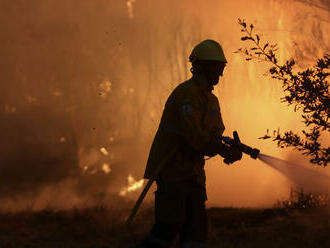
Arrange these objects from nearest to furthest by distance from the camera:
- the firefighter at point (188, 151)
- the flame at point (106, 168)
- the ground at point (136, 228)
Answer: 1. the firefighter at point (188, 151)
2. the ground at point (136, 228)
3. the flame at point (106, 168)

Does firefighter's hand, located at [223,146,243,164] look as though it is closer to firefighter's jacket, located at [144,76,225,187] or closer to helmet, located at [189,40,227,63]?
firefighter's jacket, located at [144,76,225,187]

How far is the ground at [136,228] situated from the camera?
771cm

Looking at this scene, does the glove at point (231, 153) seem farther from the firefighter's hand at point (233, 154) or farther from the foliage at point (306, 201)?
the foliage at point (306, 201)

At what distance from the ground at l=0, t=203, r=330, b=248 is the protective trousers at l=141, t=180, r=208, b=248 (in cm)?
240

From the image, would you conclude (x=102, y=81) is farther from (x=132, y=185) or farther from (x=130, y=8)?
(x=132, y=185)

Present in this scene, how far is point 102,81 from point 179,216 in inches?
302

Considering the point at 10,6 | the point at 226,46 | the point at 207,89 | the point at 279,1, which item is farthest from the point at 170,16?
the point at 207,89

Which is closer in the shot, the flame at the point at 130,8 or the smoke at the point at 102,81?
the smoke at the point at 102,81

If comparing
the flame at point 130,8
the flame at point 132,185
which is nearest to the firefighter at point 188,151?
the flame at point 132,185

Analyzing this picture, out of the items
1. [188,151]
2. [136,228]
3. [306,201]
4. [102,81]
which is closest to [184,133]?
[188,151]

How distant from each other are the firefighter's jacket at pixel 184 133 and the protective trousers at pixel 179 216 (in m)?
Result: 0.08

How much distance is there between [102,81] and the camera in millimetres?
12398

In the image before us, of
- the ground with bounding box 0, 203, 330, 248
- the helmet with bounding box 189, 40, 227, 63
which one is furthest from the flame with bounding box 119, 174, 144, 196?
the helmet with bounding box 189, 40, 227, 63

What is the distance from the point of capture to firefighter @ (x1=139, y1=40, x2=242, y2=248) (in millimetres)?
4953
